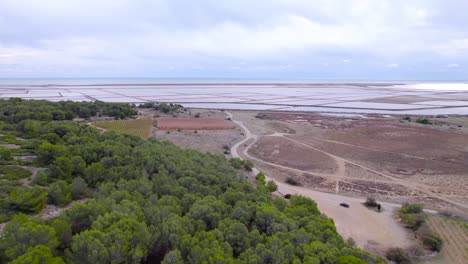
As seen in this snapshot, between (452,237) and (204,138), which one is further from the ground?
(204,138)

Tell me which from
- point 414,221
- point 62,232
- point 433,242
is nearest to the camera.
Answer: point 62,232

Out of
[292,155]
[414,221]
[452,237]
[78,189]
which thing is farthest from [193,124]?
[452,237]

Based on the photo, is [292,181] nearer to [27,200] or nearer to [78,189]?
[78,189]

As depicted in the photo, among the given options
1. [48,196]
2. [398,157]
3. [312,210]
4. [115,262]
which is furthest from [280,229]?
[398,157]

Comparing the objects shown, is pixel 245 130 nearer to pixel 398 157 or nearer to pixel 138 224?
pixel 398 157

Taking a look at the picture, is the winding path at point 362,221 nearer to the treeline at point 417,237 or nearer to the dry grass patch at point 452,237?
the treeline at point 417,237

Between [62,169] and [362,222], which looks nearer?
[62,169]
